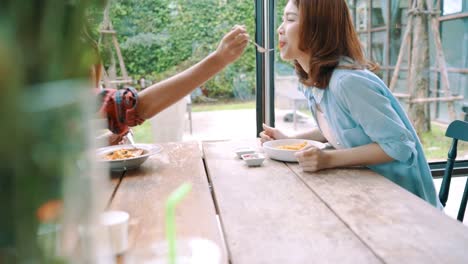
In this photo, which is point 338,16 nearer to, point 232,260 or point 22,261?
point 232,260

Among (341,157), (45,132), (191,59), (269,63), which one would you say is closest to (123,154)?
(341,157)

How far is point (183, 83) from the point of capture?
1.52 meters

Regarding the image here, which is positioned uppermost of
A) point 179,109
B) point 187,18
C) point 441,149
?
point 187,18

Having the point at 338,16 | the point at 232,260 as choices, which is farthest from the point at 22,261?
the point at 338,16

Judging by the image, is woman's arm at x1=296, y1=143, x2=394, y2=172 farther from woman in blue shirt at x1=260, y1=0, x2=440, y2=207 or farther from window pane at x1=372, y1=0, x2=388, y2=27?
window pane at x1=372, y1=0, x2=388, y2=27

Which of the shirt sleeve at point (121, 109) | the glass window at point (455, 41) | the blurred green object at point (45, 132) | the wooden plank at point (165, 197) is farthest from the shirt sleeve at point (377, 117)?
the glass window at point (455, 41)

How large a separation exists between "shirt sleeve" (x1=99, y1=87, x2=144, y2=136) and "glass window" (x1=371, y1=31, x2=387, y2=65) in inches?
82.4

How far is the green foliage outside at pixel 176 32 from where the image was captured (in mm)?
2799

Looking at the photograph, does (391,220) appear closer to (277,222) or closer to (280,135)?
(277,222)

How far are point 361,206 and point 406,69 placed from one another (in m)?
2.28

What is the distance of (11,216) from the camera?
31cm

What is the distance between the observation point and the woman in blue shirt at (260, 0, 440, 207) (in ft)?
4.69

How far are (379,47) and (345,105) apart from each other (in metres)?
1.71

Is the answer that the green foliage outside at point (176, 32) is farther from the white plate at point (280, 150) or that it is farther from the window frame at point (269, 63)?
the white plate at point (280, 150)
